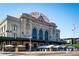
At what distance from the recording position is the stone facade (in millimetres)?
11109

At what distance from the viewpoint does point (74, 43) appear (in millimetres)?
11258

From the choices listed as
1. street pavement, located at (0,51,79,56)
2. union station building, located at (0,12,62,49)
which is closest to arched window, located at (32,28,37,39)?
union station building, located at (0,12,62,49)

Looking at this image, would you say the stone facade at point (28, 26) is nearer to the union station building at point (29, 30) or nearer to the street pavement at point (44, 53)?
the union station building at point (29, 30)

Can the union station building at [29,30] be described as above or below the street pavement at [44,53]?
above

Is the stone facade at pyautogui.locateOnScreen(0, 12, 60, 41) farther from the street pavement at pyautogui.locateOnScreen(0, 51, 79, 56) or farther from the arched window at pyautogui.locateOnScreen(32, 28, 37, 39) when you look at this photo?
the street pavement at pyautogui.locateOnScreen(0, 51, 79, 56)

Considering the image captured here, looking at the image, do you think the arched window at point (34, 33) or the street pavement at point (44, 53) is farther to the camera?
the arched window at point (34, 33)

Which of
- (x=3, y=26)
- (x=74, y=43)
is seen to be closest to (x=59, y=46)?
(x=74, y=43)

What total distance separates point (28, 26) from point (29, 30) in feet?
0.33

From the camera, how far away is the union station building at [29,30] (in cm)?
1111

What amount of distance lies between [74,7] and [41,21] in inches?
34.7

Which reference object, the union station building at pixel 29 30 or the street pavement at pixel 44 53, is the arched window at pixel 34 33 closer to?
the union station building at pixel 29 30

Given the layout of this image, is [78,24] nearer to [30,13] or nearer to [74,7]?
[74,7]

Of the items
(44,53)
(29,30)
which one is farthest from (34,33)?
(44,53)

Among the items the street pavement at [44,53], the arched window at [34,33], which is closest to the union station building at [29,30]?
the arched window at [34,33]
